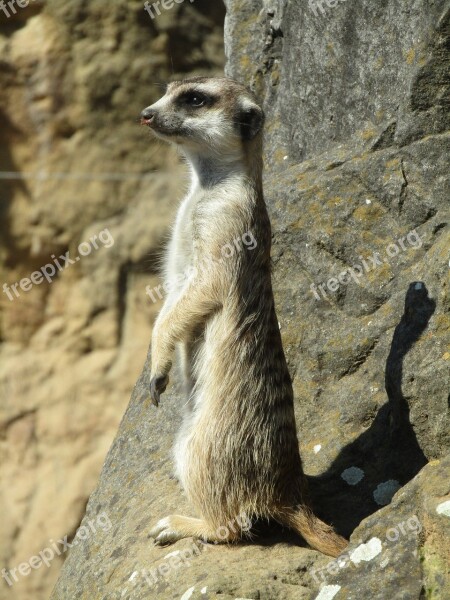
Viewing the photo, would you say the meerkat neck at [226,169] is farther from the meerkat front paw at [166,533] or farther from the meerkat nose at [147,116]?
the meerkat front paw at [166,533]

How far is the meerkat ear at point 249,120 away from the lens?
4.60 m

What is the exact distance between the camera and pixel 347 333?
4.87 meters

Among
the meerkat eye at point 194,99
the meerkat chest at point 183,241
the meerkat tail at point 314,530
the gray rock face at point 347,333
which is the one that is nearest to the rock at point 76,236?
the gray rock face at point 347,333

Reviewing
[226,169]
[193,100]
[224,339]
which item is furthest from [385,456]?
[193,100]

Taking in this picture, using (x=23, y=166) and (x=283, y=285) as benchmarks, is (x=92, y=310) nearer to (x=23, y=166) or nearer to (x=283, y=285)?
(x=23, y=166)

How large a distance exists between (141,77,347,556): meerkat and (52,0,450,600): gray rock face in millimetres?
179

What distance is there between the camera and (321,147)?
18.9ft

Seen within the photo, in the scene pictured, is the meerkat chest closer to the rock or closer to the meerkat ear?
the meerkat ear

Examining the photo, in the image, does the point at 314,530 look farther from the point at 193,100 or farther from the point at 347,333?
the point at 193,100

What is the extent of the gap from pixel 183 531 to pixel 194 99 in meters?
1.99

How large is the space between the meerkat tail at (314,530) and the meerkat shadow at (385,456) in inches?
9.7

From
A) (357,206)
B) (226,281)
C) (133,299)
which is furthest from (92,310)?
(226,281)

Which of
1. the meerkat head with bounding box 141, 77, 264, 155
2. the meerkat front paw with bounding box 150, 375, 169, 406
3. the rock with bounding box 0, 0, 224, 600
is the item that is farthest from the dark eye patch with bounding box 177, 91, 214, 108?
the rock with bounding box 0, 0, 224, 600

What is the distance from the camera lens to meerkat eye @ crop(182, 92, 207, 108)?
461 centimetres
